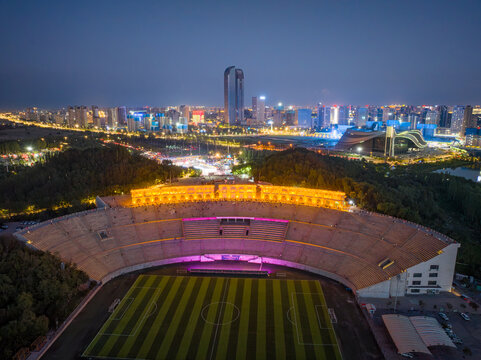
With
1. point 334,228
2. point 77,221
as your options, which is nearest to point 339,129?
point 334,228

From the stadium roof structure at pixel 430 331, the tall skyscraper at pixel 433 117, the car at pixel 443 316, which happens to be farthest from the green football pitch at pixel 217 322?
the tall skyscraper at pixel 433 117

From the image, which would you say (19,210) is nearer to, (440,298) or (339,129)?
(440,298)

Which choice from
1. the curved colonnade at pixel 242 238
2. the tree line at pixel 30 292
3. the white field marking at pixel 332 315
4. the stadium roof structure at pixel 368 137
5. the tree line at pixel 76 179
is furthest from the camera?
the stadium roof structure at pixel 368 137

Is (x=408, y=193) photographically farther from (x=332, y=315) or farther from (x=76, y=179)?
(x=76, y=179)

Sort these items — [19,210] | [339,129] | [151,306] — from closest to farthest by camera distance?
[151,306] < [19,210] < [339,129]

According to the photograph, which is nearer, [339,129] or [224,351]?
[224,351]

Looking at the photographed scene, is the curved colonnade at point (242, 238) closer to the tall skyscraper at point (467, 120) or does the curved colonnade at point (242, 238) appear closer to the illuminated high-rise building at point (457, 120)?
the tall skyscraper at point (467, 120)

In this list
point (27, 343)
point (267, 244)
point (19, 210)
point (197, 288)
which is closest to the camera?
point (27, 343)
